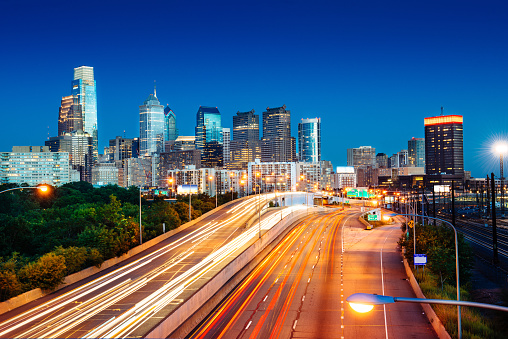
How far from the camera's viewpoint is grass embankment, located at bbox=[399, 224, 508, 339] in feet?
83.0

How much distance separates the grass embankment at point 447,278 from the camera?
25312mm

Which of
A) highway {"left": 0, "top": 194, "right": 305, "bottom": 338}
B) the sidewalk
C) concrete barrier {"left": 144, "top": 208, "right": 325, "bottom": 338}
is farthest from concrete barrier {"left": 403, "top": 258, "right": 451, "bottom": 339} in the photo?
highway {"left": 0, "top": 194, "right": 305, "bottom": 338}

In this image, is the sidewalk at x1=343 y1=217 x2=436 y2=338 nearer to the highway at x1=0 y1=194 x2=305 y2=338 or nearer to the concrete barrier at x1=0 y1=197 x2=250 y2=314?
the highway at x1=0 y1=194 x2=305 y2=338

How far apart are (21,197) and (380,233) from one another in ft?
271

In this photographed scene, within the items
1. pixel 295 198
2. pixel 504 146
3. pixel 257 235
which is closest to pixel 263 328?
pixel 257 235

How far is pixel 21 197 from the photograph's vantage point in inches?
4176

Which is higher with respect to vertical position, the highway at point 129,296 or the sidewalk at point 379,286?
the highway at point 129,296

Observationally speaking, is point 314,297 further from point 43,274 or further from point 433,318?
point 43,274

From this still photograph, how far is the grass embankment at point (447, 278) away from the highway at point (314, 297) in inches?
60.7

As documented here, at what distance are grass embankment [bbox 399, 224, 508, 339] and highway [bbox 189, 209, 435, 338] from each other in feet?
5.05

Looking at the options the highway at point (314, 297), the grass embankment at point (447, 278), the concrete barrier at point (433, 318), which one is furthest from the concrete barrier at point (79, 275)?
the grass embankment at point (447, 278)

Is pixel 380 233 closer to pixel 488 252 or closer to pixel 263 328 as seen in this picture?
pixel 488 252

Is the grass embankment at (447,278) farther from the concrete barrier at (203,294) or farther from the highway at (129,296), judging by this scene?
the highway at (129,296)

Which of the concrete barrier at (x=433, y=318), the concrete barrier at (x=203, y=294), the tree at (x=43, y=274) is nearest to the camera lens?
the concrete barrier at (x=203, y=294)
